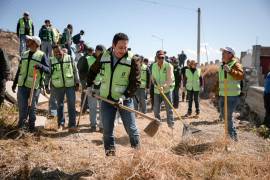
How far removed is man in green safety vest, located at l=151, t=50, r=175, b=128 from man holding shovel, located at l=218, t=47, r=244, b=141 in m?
1.68

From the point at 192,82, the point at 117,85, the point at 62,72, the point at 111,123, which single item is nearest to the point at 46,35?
the point at 192,82

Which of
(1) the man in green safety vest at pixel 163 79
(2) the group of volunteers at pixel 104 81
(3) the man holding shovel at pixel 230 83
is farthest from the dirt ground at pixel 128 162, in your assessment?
(1) the man in green safety vest at pixel 163 79

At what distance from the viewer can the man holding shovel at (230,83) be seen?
6559mm

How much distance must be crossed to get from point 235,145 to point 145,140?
1872 millimetres

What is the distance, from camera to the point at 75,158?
209 inches

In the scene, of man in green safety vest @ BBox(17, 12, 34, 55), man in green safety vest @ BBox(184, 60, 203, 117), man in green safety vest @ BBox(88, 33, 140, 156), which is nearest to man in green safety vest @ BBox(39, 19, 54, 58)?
man in green safety vest @ BBox(17, 12, 34, 55)

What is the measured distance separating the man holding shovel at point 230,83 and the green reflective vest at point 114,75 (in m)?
2.31

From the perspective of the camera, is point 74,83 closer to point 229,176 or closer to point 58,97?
point 58,97

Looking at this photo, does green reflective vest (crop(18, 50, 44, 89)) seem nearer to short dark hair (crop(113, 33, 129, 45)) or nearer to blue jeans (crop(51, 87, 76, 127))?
blue jeans (crop(51, 87, 76, 127))

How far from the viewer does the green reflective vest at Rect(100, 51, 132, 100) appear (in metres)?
4.97

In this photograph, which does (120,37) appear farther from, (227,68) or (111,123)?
(227,68)

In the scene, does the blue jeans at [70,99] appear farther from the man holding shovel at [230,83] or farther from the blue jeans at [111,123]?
the man holding shovel at [230,83]

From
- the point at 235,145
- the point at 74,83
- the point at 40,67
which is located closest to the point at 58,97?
the point at 74,83

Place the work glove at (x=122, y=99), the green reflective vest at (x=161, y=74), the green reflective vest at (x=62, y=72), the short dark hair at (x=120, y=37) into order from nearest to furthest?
the short dark hair at (x=120, y=37) < the work glove at (x=122, y=99) < the green reflective vest at (x=62, y=72) < the green reflective vest at (x=161, y=74)
